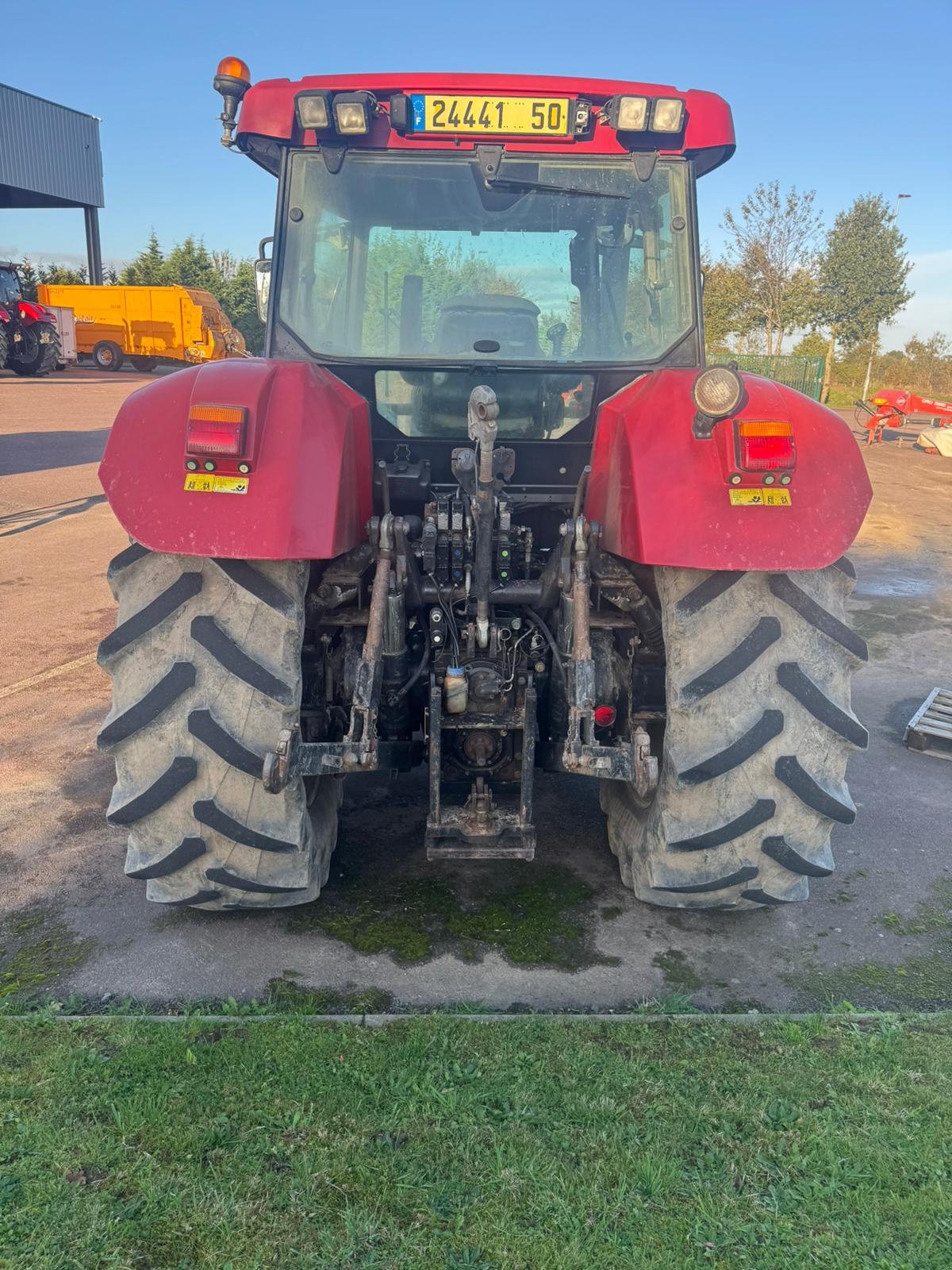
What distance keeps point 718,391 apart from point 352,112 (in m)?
1.78

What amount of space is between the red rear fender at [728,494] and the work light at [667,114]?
3.71 feet

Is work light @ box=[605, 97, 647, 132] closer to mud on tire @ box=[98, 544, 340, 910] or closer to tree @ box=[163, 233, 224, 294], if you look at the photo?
mud on tire @ box=[98, 544, 340, 910]

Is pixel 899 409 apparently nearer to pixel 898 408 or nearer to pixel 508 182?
pixel 898 408

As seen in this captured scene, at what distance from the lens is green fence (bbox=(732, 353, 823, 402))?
79.8 feet

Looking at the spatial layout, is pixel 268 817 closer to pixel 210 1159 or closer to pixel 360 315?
pixel 210 1159

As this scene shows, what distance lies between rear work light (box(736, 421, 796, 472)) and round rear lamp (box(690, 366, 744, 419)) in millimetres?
93

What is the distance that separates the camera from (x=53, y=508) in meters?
11.0

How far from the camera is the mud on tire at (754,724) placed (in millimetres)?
2721

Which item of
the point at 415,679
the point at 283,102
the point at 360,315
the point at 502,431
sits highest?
the point at 283,102

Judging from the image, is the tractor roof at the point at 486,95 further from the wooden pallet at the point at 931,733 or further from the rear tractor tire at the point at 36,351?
the rear tractor tire at the point at 36,351

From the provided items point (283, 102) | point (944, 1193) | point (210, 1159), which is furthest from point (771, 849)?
point (283, 102)

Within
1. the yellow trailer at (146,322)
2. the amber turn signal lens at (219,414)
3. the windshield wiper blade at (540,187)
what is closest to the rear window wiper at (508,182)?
the windshield wiper blade at (540,187)

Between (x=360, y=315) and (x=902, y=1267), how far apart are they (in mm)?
3275

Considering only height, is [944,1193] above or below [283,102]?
below
